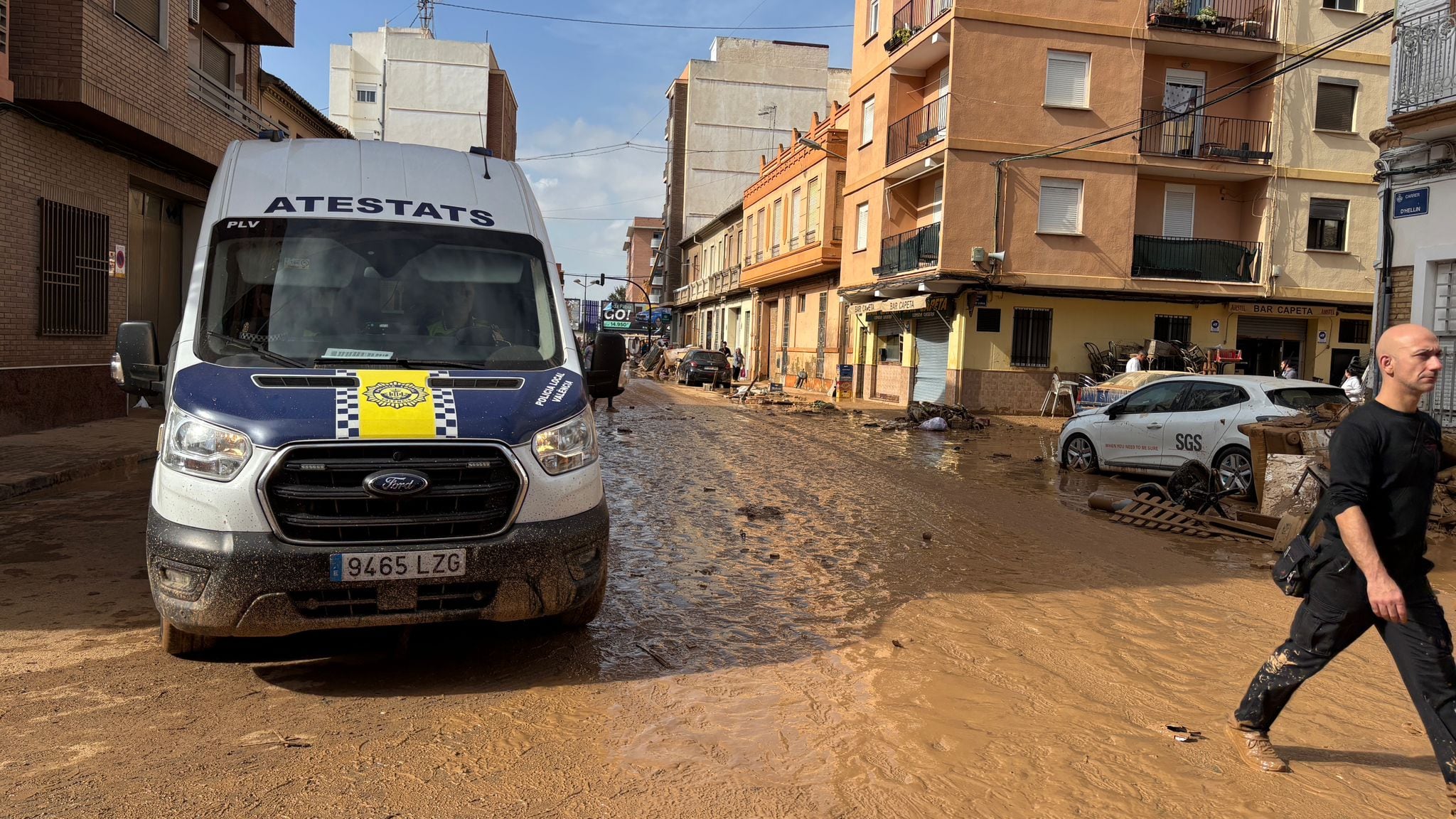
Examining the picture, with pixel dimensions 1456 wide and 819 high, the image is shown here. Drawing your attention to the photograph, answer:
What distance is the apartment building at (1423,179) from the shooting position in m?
11.4

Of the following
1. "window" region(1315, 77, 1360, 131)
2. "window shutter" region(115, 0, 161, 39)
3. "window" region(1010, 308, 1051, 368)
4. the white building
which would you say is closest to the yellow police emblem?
"window shutter" region(115, 0, 161, 39)

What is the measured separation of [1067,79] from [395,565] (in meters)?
25.6

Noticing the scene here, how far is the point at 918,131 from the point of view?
92.3 feet

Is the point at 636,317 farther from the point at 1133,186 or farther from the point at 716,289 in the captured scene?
the point at 1133,186

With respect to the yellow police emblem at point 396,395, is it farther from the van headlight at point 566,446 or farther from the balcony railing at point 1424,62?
the balcony railing at point 1424,62

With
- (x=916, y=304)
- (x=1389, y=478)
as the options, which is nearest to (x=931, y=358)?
(x=916, y=304)

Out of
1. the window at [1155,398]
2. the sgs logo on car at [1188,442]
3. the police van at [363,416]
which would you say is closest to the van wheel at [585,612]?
the police van at [363,416]

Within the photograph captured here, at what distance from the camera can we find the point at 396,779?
3.50 metres

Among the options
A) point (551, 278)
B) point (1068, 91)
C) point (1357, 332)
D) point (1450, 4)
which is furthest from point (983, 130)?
point (551, 278)

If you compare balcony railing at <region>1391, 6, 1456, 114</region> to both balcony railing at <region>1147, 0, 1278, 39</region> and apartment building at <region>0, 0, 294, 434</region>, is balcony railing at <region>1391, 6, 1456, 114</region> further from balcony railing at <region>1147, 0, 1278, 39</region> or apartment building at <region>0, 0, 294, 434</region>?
apartment building at <region>0, 0, 294, 434</region>

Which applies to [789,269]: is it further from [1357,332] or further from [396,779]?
[396,779]

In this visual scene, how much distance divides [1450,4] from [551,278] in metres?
12.0

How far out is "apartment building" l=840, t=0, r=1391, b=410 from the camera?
25.5 metres

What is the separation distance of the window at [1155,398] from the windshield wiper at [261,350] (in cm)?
1046
